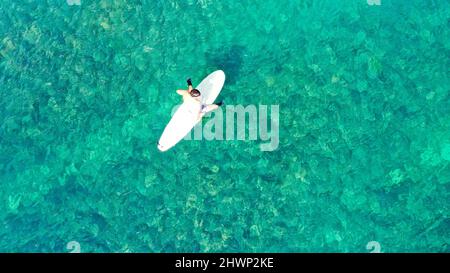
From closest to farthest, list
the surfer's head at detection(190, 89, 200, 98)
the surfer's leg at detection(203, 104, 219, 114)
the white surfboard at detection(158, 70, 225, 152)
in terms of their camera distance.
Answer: the surfer's head at detection(190, 89, 200, 98) < the surfer's leg at detection(203, 104, 219, 114) < the white surfboard at detection(158, 70, 225, 152)

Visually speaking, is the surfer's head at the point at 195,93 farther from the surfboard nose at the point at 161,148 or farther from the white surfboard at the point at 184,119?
the surfboard nose at the point at 161,148

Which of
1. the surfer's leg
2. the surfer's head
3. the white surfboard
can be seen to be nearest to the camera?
the surfer's head

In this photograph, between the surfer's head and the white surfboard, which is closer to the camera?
the surfer's head

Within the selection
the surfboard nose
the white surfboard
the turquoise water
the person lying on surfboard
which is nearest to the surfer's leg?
the person lying on surfboard

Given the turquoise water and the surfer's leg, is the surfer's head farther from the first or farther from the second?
the turquoise water

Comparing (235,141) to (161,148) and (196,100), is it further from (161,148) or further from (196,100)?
(161,148)
